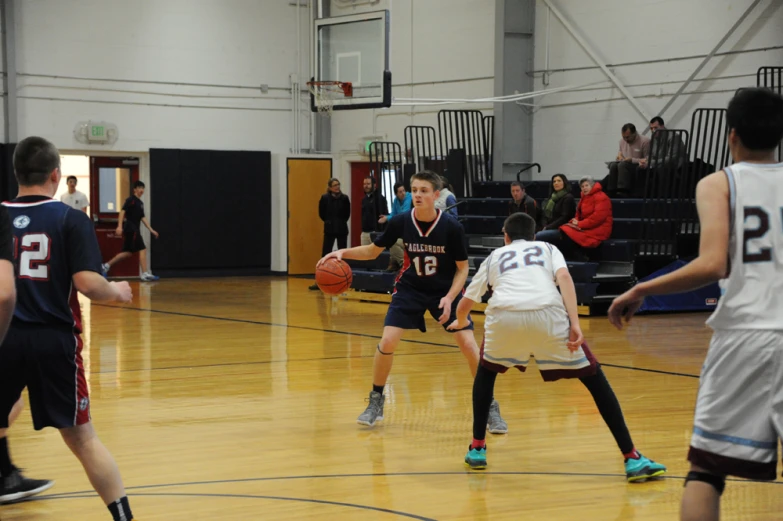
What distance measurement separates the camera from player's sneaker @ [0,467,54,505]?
183 inches

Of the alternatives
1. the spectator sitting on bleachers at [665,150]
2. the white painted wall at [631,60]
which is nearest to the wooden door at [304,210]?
the white painted wall at [631,60]

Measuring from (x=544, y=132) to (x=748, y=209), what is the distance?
14.6m

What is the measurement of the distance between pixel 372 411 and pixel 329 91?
35.9 ft

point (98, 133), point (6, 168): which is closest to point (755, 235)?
point (6, 168)

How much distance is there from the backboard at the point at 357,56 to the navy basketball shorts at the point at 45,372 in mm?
11796

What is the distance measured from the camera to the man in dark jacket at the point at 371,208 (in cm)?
1691

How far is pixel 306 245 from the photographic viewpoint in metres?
20.5

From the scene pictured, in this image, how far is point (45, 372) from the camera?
3740 millimetres

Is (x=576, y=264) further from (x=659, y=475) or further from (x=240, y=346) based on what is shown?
(x=659, y=475)

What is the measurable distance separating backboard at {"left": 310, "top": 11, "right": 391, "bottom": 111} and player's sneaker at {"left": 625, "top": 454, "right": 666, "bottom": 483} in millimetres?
10877

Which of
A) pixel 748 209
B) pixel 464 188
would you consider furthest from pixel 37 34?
pixel 748 209

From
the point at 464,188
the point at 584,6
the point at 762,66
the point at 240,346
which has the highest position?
the point at 584,6

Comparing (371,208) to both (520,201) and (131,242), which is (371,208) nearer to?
(520,201)

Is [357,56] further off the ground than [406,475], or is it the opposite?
[357,56]
